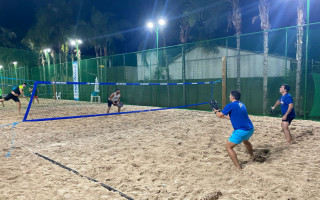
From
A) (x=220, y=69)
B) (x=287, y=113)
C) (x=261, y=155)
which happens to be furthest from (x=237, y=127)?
(x=220, y=69)

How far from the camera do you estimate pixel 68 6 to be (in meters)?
36.1

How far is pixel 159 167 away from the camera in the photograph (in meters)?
3.94

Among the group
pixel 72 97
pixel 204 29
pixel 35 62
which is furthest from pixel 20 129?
pixel 35 62

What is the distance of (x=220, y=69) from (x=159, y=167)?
9059 mm

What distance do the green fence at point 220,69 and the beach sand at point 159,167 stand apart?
144 inches

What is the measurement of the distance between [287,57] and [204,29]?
287 inches

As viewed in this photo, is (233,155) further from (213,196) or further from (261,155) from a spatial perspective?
(261,155)

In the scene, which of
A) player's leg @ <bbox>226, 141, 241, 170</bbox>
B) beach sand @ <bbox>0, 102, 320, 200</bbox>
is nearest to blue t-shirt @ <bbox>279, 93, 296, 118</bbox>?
beach sand @ <bbox>0, 102, 320, 200</bbox>

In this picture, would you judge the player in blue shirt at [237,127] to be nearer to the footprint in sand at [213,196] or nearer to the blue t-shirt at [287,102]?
the footprint in sand at [213,196]

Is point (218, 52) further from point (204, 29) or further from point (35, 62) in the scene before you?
point (35, 62)

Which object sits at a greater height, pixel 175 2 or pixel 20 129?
pixel 175 2

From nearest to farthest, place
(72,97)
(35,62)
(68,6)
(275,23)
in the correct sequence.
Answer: (275,23) → (72,97) → (68,6) → (35,62)

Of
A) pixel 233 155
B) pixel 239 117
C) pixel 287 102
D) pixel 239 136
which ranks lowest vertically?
pixel 233 155

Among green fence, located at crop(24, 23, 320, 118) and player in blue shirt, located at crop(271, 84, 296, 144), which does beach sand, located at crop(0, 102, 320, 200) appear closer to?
player in blue shirt, located at crop(271, 84, 296, 144)
